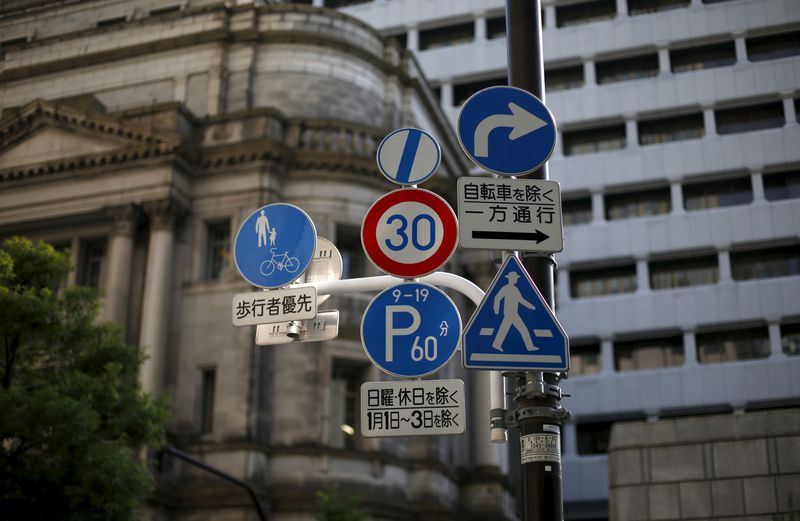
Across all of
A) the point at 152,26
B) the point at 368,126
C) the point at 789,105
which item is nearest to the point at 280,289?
the point at 368,126

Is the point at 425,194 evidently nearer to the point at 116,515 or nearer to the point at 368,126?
the point at 116,515

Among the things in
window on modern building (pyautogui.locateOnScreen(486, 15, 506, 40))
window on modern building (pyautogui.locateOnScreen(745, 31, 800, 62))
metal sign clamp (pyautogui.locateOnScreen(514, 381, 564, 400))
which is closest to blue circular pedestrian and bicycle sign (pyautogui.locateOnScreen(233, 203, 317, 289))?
metal sign clamp (pyautogui.locateOnScreen(514, 381, 564, 400))

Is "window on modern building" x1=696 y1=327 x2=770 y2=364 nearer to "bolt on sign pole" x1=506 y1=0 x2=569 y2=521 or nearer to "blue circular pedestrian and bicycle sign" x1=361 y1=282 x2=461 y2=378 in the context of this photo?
"bolt on sign pole" x1=506 y1=0 x2=569 y2=521

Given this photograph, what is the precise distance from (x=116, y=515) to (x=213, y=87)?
1845 cm

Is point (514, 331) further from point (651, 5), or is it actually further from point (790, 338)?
point (651, 5)

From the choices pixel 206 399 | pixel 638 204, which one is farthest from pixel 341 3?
pixel 206 399

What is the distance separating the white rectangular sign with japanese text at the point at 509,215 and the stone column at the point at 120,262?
26494 millimetres

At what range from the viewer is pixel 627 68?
52.9 m

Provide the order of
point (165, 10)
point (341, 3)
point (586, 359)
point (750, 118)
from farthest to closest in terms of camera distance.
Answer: point (341, 3) → point (750, 118) → point (586, 359) → point (165, 10)

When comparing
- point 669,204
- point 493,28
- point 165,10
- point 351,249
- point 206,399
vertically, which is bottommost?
point 206,399

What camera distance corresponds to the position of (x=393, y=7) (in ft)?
186

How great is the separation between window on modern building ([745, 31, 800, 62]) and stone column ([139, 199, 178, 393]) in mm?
32465

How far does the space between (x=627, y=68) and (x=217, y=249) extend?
93.2ft

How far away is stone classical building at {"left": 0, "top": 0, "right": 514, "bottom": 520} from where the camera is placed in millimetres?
29891
